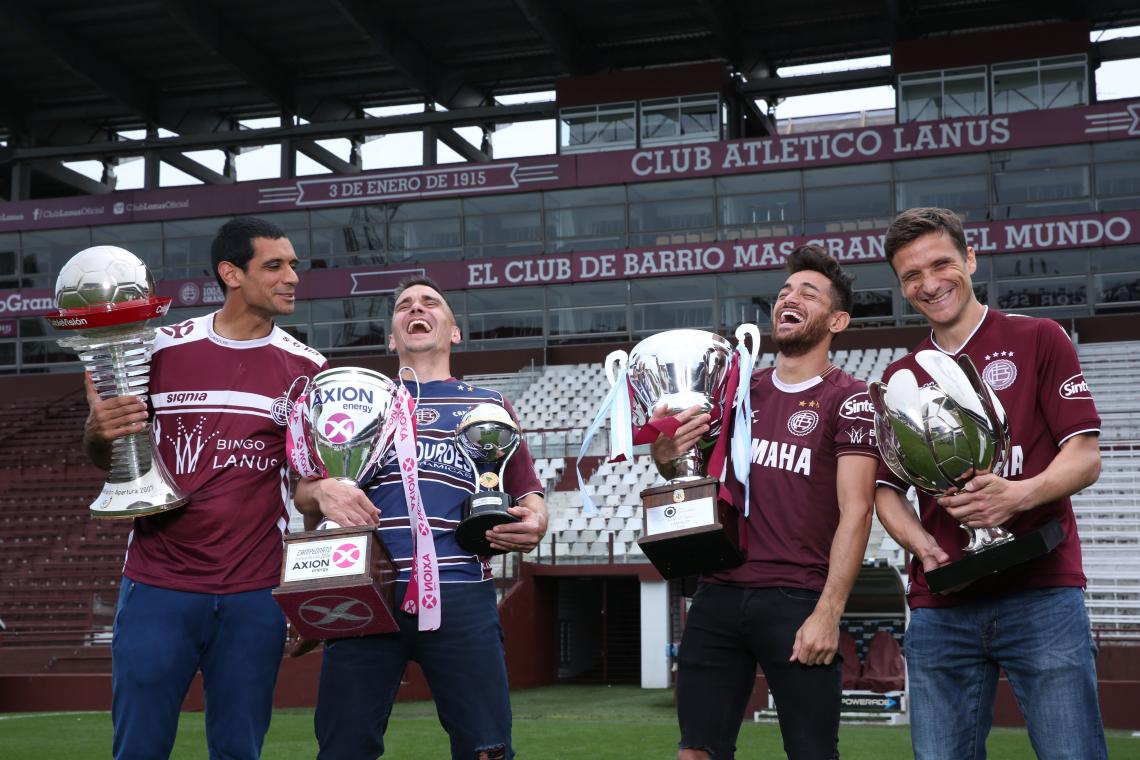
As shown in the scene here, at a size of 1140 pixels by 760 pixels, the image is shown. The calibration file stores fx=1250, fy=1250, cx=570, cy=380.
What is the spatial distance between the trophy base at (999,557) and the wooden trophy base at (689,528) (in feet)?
1.96

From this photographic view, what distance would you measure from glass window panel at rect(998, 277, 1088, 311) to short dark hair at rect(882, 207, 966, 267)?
21559 mm

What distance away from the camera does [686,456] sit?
11.7ft

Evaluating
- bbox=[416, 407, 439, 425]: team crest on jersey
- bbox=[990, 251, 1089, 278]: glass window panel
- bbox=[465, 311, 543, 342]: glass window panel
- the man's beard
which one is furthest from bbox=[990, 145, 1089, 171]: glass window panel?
bbox=[416, 407, 439, 425]: team crest on jersey

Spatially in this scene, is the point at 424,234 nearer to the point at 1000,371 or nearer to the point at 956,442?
the point at 1000,371

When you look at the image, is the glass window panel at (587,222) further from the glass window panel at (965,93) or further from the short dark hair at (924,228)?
the short dark hair at (924,228)

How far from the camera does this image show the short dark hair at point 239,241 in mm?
4094

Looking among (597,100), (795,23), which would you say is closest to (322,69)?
(597,100)

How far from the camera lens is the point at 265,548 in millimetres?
3914

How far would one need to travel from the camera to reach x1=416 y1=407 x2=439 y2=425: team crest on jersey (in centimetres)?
394

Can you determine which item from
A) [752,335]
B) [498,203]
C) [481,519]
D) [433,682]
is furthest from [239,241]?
[498,203]

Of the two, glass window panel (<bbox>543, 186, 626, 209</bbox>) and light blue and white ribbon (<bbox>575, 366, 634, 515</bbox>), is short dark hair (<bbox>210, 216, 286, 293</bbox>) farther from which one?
glass window panel (<bbox>543, 186, 626, 209</bbox>)

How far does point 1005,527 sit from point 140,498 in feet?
8.08

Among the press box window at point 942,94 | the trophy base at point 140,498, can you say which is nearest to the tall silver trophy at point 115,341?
the trophy base at point 140,498

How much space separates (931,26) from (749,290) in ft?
24.6
